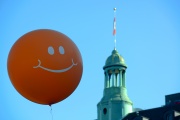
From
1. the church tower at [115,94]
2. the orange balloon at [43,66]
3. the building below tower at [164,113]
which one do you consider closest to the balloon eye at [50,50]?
the orange balloon at [43,66]

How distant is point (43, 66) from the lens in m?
21.8

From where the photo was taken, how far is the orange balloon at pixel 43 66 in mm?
21719

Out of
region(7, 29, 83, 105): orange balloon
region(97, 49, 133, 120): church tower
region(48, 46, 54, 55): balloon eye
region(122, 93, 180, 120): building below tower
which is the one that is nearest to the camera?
region(7, 29, 83, 105): orange balloon

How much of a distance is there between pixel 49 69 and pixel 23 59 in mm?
1081

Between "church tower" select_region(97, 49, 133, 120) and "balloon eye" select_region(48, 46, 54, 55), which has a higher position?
"church tower" select_region(97, 49, 133, 120)

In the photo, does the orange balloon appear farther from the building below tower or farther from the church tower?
the church tower

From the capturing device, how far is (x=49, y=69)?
21828mm

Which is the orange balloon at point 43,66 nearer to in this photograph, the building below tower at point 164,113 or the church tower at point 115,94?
the building below tower at point 164,113

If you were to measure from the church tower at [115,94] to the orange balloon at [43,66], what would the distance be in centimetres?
3910

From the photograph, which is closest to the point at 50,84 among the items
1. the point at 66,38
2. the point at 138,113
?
the point at 66,38

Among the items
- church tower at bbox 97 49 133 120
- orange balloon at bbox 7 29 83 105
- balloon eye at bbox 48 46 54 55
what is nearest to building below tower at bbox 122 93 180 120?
church tower at bbox 97 49 133 120

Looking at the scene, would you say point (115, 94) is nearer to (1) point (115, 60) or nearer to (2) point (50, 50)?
(1) point (115, 60)

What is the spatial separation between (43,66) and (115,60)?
40.7m

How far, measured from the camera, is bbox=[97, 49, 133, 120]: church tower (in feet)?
202
